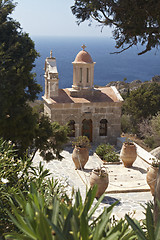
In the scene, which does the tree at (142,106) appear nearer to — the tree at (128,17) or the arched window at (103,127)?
the arched window at (103,127)

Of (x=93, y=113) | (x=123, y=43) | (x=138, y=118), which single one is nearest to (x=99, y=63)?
(x=138, y=118)

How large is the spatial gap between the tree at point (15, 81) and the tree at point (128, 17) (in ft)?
20.2

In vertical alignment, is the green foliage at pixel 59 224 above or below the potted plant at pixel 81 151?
above

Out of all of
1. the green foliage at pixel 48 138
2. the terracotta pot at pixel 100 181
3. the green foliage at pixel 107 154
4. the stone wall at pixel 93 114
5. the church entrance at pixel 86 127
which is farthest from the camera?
the church entrance at pixel 86 127

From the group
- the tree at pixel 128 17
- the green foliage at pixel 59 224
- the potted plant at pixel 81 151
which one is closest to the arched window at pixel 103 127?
the potted plant at pixel 81 151

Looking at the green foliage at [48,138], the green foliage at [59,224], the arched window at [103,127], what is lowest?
the arched window at [103,127]

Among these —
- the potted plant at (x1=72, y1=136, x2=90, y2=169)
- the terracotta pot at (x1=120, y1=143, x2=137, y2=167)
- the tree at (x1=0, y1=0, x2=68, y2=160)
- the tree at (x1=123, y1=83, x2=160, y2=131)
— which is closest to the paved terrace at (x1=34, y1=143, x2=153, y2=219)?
the terracotta pot at (x1=120, y1=143, x2=137, y2=167)

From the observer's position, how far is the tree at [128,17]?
5160 millimetres

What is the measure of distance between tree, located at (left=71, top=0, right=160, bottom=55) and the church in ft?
43.6

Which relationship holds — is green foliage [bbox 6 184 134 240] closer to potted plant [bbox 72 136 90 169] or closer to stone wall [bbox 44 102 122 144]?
potted plant [bbox 72 136 90 169]

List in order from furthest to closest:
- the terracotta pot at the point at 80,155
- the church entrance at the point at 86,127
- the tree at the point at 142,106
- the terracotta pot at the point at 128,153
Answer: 1. the tree at the point at 142,106
2. the church entrance at the point at 86,127
3. the terracotta pot at the point at 128,153
4. the terracotta pot at the point at 80,155

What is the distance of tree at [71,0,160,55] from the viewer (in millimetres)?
5160

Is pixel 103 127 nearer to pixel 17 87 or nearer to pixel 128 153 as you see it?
pixel 128 153

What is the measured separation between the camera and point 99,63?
486 ft
